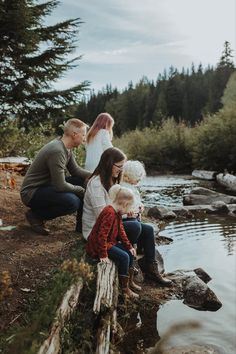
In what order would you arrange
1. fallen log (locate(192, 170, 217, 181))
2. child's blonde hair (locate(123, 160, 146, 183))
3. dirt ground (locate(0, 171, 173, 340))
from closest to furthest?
dirt ground (locate(0, 171, 173, 340)), child's blonde hair (locate(123, 160, 146, 183)), fallen log (locate(192, 170, 217, 181))

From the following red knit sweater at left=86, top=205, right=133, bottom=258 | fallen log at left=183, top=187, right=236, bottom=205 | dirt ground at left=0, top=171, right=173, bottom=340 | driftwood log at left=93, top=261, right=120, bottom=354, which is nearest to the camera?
driftwood log at left=93, top=261, right=120, bottom=354

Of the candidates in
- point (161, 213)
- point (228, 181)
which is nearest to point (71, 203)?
point (161, 213)

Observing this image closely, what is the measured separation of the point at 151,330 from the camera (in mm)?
3941

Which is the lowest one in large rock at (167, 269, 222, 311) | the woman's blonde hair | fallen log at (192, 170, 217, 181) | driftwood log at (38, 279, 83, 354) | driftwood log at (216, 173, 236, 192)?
fallen log at (192, 170, 217, 181)

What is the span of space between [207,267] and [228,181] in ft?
33.3

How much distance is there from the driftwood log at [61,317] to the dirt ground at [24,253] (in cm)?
41

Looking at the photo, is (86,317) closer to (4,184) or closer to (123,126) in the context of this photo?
(4,184)

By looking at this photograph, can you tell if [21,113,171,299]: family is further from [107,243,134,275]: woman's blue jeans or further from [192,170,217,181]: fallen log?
[192,170,217,181]: fallen log

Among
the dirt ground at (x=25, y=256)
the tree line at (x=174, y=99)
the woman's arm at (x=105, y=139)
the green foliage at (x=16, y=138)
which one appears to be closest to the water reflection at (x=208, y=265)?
the dirt ground at (x=25, y=256)

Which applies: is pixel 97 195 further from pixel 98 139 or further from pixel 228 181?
pixel 228 181

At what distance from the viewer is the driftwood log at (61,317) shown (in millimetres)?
2547

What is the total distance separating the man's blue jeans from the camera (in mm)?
5000

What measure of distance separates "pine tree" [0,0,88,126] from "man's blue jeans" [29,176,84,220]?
25.9 ft

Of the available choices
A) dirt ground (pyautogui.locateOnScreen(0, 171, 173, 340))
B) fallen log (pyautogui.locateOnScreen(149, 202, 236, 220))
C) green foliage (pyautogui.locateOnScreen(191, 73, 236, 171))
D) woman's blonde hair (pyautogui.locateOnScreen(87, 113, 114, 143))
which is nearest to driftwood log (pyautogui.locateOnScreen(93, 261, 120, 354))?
dirt ground (pyautogui.locateOnScreen(0, 171, 173, 340))
